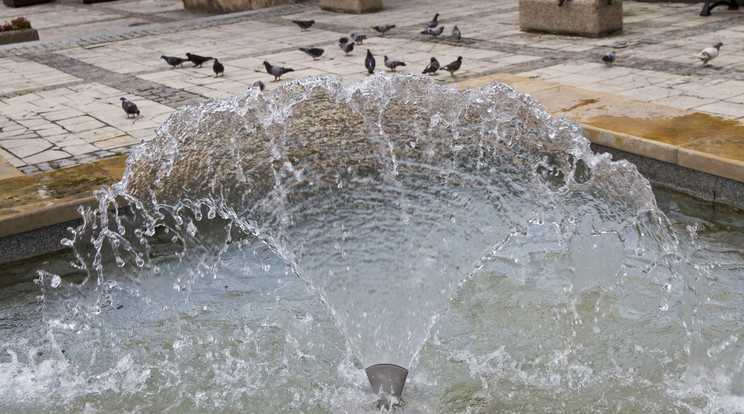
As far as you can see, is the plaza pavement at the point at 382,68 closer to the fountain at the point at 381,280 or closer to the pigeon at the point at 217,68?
the pigeon at the point at 217,68

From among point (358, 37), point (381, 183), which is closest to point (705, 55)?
point (358, 37)

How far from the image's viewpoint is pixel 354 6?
12.8 m

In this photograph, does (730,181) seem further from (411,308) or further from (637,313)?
(411,308)

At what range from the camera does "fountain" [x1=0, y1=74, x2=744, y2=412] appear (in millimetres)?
3441

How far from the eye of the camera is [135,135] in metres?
6.40

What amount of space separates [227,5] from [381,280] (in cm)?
1223

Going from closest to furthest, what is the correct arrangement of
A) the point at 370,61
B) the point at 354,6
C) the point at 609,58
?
the point at 609,58 < the point at 370,61 < the point at 354,6

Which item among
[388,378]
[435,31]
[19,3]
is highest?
[19,3]

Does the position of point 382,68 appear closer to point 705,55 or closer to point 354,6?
point 705,55

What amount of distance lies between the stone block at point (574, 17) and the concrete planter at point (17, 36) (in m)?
8.28

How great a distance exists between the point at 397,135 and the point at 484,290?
1.36 metres

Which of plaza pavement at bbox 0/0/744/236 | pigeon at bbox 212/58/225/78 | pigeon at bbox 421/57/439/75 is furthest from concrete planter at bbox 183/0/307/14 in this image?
pigeon at bbox 421/57/439/75

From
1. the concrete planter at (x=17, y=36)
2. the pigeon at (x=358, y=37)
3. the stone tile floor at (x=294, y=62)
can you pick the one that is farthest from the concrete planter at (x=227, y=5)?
the pigeon at (x=358, y=37)

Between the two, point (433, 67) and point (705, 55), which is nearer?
point (705, 55)
